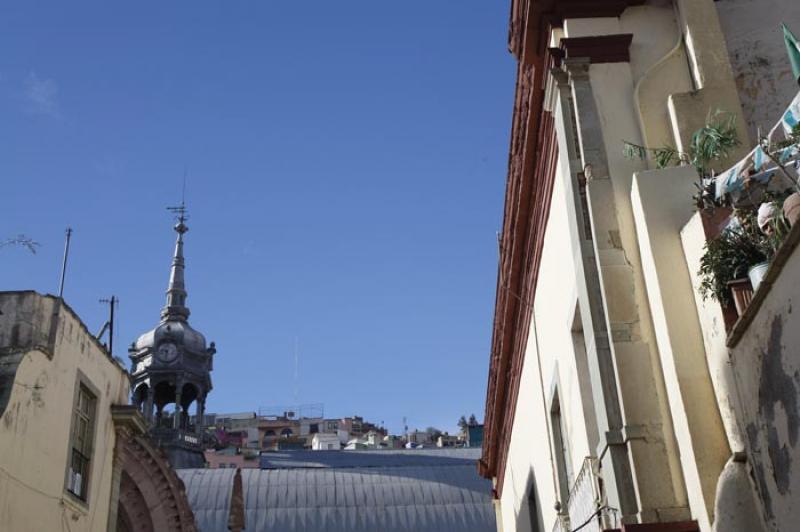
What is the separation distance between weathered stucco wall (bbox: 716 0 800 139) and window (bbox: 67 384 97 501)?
1131cm

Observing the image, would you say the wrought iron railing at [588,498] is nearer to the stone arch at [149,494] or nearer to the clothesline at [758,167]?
the clothesline at [758,167]

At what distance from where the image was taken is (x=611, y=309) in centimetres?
759

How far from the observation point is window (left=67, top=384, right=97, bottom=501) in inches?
605

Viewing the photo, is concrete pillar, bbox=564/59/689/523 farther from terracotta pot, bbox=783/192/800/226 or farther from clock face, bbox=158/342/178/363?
clock face, bbox=158/342/178/363

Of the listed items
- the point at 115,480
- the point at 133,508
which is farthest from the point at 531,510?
the point at 133,508

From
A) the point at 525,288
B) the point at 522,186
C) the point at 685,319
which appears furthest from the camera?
the point at 525,288

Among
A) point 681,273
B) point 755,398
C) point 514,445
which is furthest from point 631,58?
point 514,445

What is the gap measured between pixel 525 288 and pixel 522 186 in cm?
208

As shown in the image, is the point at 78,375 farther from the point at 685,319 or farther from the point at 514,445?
the point at 685,319

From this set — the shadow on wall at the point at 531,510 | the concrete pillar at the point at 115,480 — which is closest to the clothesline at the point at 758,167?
the shadow on wall at the point at 531,510

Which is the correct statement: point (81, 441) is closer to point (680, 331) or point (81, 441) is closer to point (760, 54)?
point (680, 331)

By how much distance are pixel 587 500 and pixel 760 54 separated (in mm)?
4330

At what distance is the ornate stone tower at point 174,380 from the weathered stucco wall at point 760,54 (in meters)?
36.5

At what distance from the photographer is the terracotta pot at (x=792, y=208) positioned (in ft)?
19.0
